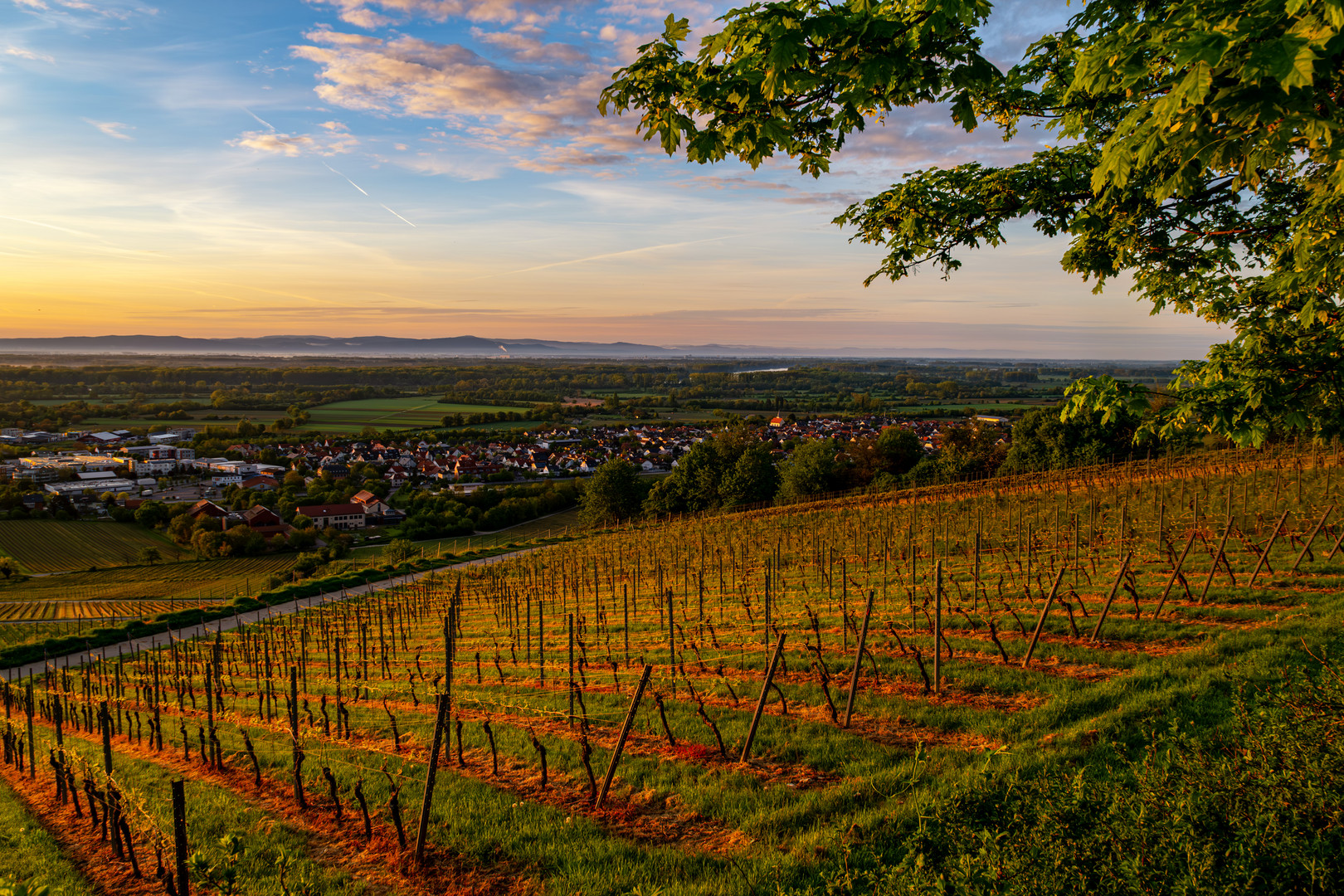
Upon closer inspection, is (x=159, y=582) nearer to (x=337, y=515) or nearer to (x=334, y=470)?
(x=337, y=515)

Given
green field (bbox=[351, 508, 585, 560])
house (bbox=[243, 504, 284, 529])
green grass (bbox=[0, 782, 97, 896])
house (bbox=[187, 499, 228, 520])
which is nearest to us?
green grass (bbox=[0, 782, 97, 896])

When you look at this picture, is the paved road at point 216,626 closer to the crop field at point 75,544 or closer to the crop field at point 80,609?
the crop field at point 80,609

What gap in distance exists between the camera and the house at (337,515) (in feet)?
275

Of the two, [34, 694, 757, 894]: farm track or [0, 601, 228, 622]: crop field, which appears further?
[0, 601, 228, 622]: crop field

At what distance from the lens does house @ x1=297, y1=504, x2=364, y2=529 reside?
83875mm

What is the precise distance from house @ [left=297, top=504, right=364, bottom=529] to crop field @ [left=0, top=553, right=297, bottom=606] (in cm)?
1910

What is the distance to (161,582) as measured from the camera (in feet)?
174

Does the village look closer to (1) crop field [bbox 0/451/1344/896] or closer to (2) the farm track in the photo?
(1) crop field [bbox 0/451/1344/896]

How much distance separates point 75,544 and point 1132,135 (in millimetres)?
93096

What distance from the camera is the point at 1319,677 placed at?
639 cm

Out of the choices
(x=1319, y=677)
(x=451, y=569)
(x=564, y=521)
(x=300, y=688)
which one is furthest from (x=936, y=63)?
(x=564, y=521)

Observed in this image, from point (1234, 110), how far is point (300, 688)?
1714 cm

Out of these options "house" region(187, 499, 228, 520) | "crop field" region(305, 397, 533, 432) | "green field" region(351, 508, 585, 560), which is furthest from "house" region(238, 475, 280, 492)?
"crop field" region(305, 397, 533, 432)

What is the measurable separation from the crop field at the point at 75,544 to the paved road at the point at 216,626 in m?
42.2
